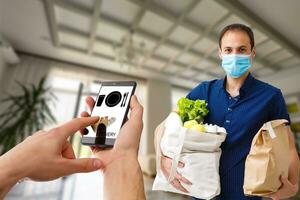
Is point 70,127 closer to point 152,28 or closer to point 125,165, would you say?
point 125,165

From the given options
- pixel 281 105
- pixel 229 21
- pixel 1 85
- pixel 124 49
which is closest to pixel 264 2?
pixel 229 21

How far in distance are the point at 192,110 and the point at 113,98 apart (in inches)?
12.1

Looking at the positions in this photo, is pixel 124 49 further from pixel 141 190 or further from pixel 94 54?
pixel 141 190

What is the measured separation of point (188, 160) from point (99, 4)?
2.56 m

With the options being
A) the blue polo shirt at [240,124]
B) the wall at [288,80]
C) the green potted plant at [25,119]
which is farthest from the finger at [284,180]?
the wall at [288,80]

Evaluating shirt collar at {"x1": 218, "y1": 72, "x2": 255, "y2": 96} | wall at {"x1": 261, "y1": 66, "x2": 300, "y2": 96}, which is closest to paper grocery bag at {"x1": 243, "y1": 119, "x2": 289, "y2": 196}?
shirt collar at {"x1": 218, "y1": 72, "x2": 255, "y2": 96}

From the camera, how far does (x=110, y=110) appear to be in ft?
1.47

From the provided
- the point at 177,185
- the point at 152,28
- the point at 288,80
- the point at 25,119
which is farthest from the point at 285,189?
the point at 288,80

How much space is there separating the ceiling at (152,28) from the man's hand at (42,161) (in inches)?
101

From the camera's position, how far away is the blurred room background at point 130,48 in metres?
2.57

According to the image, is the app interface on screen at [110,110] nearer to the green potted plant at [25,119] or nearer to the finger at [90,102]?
the finger at [90,102]

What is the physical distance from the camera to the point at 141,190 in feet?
0.98

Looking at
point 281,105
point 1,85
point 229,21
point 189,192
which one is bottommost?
point 189,192

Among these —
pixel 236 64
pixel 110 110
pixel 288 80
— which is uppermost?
pixel 288 80
